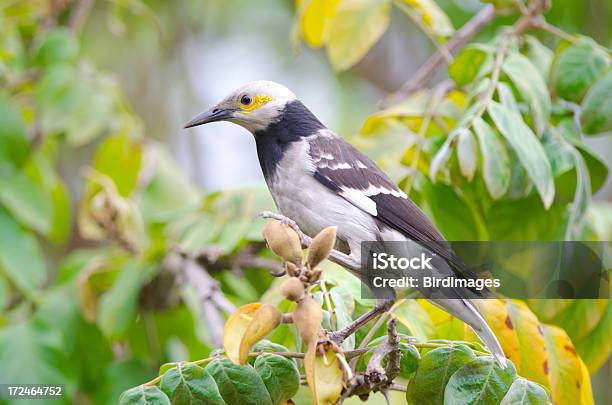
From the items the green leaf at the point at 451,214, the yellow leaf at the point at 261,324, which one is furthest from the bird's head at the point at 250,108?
the yellow leaf at the point at 261,324

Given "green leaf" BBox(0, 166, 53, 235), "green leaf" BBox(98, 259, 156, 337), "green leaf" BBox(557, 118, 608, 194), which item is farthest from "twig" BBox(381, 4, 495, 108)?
"green leaf" BBox(0, 166, 53, 235)

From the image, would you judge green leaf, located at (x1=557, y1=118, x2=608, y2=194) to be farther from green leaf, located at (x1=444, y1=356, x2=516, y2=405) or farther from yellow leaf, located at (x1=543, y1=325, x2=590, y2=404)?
green leaf, located at (x1=444, y1=356, x2=516, y2=405)

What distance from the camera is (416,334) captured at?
2619mm

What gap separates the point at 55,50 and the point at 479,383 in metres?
3.30

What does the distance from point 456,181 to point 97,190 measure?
2.09 m

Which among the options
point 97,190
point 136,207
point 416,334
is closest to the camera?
point 416,334

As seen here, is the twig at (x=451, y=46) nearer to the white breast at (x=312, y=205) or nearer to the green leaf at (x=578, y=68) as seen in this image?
the green leaf at (x=578, y=68)

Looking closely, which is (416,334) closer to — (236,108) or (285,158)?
(285,158)

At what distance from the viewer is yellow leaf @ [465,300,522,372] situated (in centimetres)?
268

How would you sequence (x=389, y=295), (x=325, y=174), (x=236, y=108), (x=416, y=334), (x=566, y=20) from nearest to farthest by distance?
(x=416, y=334)
(x=389, y=295)
(x=325, y=174)
(x=236, y=108)
(x=566, y=20)

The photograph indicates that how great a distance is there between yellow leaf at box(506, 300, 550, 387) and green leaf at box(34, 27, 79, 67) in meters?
2.95

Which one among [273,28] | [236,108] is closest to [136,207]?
[236,108]

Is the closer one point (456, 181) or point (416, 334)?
point (416, 334)

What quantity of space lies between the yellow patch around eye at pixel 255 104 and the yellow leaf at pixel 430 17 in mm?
913
